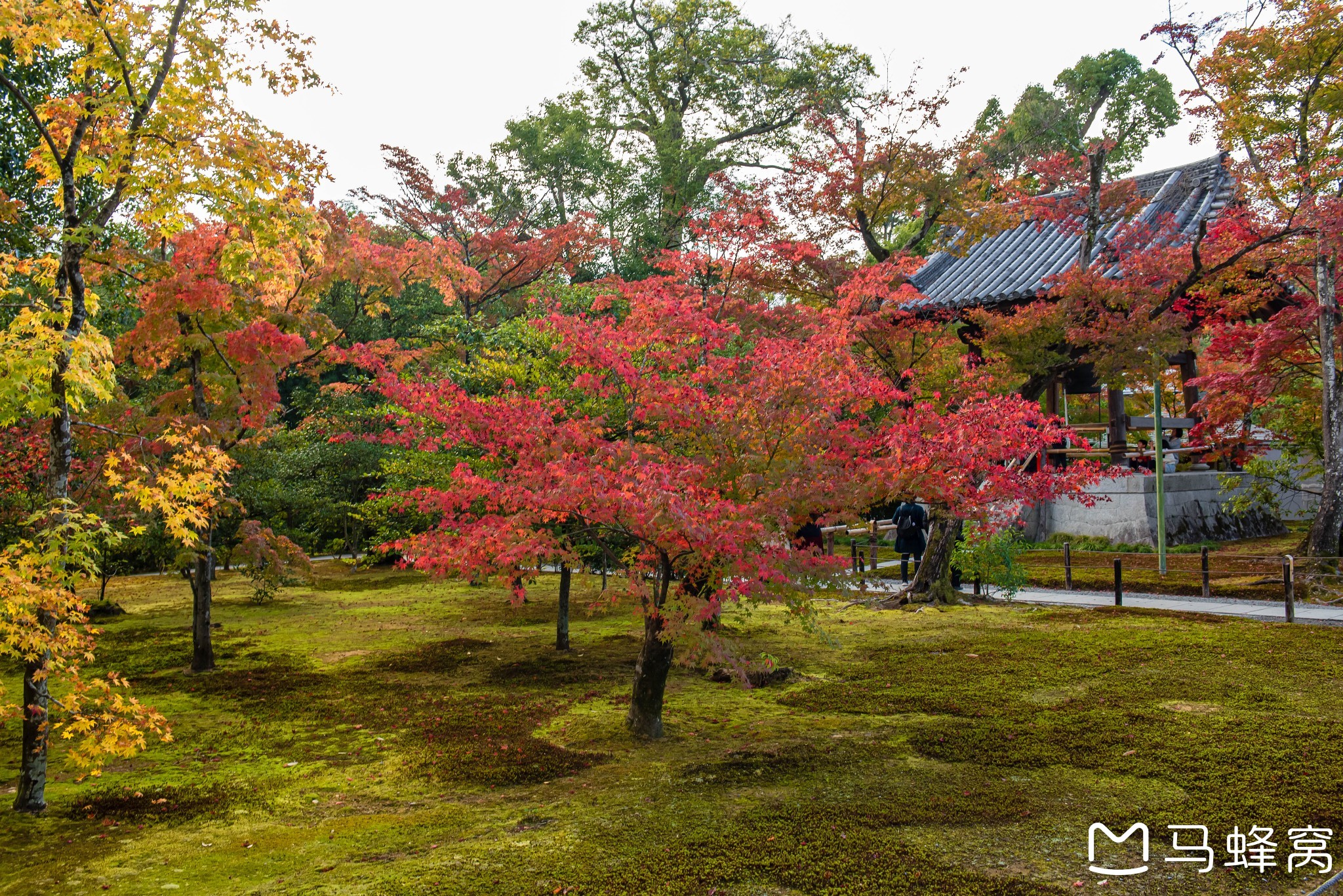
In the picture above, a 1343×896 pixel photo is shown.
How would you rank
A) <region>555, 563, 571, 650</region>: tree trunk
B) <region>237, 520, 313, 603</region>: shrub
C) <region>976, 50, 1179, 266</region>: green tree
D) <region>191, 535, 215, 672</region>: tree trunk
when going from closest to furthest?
<region>191, 535, 215, 672</region>: tree trunk
<region>555, 563, 571, 650</region>: tree trunk
<region>237, 520, 313, 603</region>: shrub
<region>976, 50, 1179, 266</region>: green tree

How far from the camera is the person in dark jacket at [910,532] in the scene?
1528 cm

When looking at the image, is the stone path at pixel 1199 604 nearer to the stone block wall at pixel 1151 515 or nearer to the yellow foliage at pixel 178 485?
the stone block wall at pixel 1151 515

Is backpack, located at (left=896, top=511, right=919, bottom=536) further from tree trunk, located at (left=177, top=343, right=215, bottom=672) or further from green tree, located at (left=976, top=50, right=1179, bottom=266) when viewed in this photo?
green tree, located at (left=976, top=50, right=1179, bottom=266)

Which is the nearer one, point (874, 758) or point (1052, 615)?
point (874, 758)

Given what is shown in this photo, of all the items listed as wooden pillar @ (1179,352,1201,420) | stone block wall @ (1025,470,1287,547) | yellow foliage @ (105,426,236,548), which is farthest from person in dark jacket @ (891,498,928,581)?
yellow foliage @ (105,426,236,548)

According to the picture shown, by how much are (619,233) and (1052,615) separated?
59.1 ft

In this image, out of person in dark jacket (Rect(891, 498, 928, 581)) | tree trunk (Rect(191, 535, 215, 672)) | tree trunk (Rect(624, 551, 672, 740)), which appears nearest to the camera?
tree trunk (Rect(624, 551, 672, 740))

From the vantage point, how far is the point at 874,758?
20.4 ft

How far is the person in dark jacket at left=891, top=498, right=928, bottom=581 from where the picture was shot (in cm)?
1528

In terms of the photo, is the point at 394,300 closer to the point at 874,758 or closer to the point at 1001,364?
the point at 1001,364

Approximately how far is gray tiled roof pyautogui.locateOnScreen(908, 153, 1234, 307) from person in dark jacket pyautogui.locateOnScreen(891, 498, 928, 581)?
161 inches

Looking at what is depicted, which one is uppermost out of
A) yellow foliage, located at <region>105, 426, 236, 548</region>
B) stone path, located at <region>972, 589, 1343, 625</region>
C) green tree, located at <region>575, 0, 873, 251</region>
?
green tree, located at <region>575, 0, 873, 251</region>

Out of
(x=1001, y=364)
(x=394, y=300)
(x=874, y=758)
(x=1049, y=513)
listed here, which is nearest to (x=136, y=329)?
(x=874, y=758)

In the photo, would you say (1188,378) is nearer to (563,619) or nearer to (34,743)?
(563,619)
